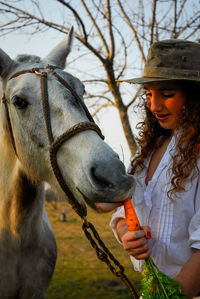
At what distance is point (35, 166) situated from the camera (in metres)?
2.14

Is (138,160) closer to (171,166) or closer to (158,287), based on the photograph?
(171,166)

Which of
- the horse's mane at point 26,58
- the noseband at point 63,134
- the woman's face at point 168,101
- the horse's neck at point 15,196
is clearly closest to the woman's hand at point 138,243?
the noseband at point 63,134

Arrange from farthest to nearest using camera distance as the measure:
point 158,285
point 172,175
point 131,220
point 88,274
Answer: point 88,274, point 172,175, point 131,220, point 158,285

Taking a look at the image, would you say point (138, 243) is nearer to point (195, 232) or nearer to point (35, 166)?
point (195, 232)

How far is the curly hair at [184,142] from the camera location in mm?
1619

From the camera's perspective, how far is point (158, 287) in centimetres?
147

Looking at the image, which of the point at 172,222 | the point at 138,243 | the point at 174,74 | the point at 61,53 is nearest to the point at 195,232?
the point at 172,222

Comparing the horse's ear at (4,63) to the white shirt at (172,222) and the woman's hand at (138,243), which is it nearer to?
the white shirt at (172,222)

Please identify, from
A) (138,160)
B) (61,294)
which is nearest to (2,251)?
(138,160)

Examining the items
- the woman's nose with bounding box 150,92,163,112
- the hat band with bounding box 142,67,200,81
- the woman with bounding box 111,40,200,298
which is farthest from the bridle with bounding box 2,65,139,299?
the hat band with bounding box 142,67,200,81

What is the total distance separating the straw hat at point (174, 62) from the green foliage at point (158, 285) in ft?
3.55

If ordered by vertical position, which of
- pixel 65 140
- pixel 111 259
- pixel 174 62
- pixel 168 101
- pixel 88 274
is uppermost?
pixel 174 62

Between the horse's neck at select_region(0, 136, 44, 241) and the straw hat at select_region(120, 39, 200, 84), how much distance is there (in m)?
1.22

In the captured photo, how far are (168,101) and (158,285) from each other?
1.06 m
